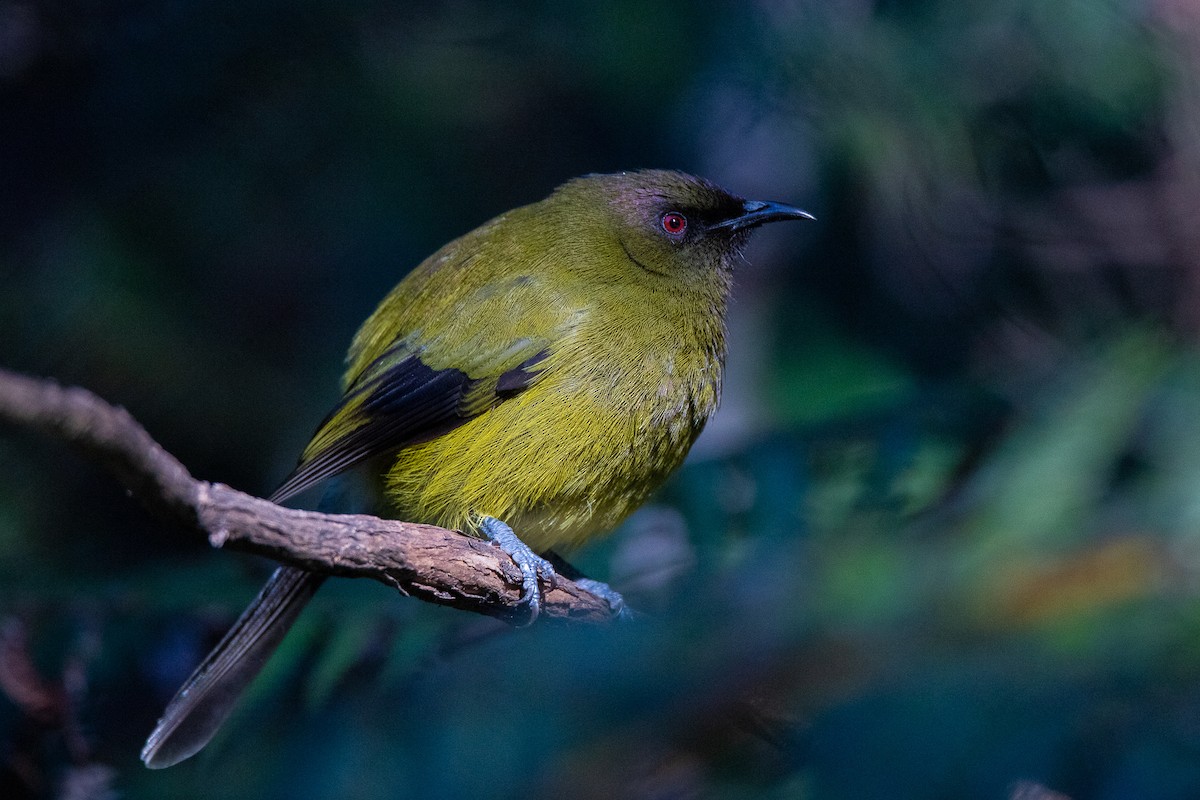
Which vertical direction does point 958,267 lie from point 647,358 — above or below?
above

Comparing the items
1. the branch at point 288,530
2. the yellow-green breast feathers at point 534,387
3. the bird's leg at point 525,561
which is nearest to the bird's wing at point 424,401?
the yellow-green breast feathers at point 534,387

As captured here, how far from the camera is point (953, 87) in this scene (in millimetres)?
4930

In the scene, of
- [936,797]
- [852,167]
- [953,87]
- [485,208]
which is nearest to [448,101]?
[485,208]

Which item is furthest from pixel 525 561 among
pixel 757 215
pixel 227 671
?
pixel 757 215

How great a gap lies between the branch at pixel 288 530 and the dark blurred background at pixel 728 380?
7.3 inches

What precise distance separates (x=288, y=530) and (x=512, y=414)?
49.9 inches

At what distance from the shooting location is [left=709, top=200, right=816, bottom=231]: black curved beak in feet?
12.8

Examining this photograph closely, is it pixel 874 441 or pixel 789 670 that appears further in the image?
pixel 874 441

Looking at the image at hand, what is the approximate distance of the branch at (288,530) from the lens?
59.6 inches

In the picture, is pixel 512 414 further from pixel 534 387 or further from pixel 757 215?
pixel 757 215

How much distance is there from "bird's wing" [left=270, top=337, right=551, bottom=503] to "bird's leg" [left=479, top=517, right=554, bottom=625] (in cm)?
31

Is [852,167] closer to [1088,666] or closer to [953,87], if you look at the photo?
[953,87]

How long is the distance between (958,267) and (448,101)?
2330mm

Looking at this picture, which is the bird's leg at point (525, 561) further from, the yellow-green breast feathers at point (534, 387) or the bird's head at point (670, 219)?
the bird's head at point (670, 219)
